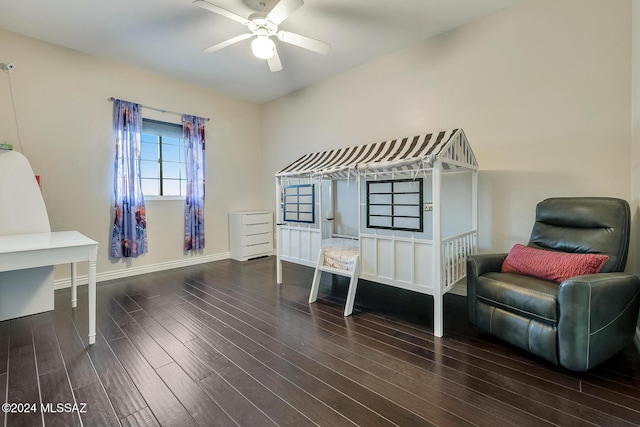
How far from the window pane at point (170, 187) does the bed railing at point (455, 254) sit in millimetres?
4146

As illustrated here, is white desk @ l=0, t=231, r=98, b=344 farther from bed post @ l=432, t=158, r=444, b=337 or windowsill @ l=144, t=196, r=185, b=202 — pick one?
bed post @ l=432, t=158, r=444, b=337

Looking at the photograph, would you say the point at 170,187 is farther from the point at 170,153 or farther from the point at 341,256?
the point at 341,256

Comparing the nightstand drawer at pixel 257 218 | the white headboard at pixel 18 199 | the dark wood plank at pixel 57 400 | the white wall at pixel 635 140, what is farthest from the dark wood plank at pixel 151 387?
the white wall at pixel 635 140

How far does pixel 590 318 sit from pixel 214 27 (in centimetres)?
406

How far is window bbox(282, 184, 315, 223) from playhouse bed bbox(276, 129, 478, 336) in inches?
0.5

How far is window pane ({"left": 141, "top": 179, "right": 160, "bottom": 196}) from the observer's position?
4383 millimetres

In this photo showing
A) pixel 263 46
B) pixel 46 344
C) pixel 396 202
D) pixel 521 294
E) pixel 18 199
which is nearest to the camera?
pixel 521 294

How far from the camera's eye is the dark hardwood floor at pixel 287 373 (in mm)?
1486

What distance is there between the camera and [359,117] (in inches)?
163

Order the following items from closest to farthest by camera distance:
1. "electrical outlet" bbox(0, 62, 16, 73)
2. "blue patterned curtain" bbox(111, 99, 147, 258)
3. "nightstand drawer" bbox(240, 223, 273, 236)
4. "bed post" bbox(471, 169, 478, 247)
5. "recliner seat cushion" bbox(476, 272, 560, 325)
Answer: "recliner seat cushion" bbox(476, 272, 560, 325) < "bed post" bbox(471, 169, 478, 247) < "electrical outlet" bbox(0, 62, 16, 73) < "blue patterned curtain" bbox(111, 99, 147, 258) < "nightstand drawer" bbox(240, 223, 273, 236)

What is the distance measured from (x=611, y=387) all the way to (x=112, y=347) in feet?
10.8

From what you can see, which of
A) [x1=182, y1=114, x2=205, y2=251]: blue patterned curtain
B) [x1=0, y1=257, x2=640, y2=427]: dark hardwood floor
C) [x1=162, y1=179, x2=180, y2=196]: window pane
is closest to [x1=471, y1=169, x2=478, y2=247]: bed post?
[x1=0, y1=257, x2=640, y2=427]: dark hardwood floor

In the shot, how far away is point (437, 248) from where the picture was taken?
2.35 m

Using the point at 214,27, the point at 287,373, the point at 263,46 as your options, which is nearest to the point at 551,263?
the point at 287,373
